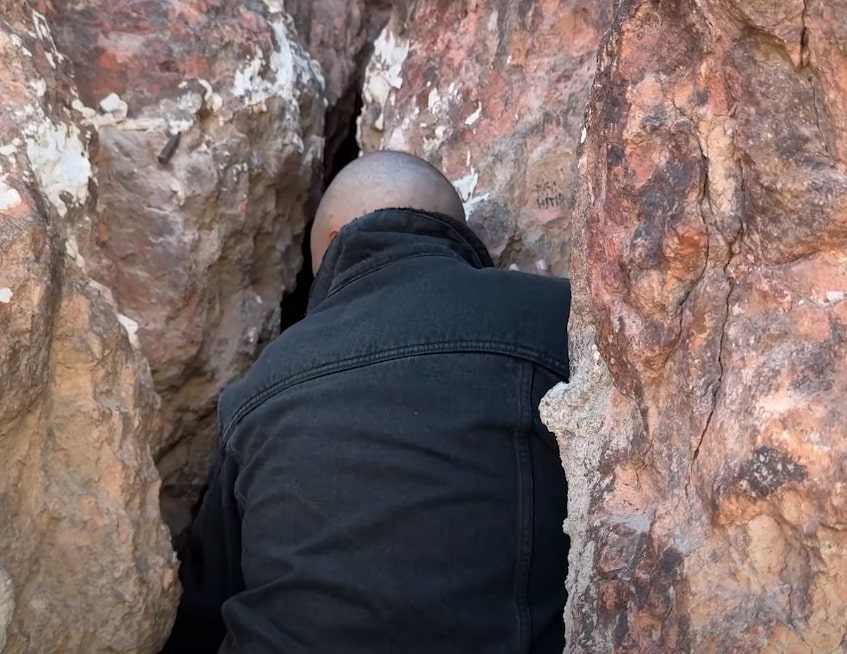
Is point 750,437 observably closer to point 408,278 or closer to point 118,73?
point 408,278

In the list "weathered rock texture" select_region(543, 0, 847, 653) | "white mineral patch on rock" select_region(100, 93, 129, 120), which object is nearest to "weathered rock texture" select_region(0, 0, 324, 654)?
"white mineral patch on rock" select_region(100, 93, 129, 120)

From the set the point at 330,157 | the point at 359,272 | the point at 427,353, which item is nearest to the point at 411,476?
the point at 427,353

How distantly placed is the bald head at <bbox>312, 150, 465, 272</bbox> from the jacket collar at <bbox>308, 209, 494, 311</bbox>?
0.07m

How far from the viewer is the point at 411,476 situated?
1521mm

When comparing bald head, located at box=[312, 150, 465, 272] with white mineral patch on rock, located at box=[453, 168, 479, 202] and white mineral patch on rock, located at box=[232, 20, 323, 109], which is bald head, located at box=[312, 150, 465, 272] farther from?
white mineral patch on rock, located at box=[232, 20, 323, 109]

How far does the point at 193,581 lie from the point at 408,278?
2.22 feet

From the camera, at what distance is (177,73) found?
6.48ft

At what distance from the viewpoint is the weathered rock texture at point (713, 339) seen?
902 millimetres

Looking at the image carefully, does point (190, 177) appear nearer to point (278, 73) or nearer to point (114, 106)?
point (114, 106)

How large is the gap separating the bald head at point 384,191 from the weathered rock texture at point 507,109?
103 mm

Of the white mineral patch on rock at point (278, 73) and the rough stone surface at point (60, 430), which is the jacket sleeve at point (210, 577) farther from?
the white mineral patch on rock at point (278, 73)

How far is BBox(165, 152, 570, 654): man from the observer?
59.5 inches

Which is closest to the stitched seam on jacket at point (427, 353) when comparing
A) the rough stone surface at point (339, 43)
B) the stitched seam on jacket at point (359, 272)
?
the stitched seam on jacket at point (359, 272)

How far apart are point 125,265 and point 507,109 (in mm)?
773
